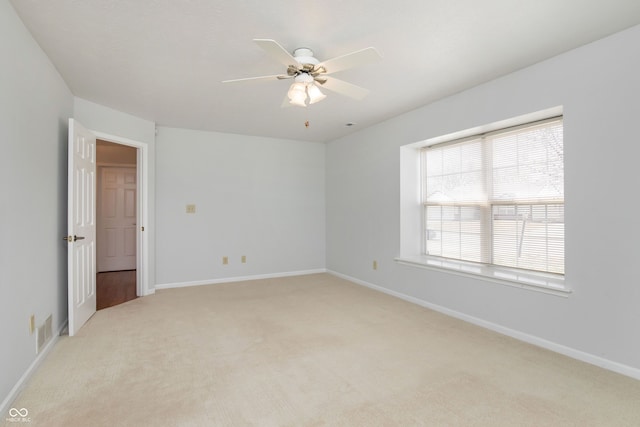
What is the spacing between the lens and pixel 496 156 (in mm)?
3441

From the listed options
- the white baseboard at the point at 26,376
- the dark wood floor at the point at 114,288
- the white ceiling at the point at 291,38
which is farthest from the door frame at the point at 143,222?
the white baseboard at the point at 26,376

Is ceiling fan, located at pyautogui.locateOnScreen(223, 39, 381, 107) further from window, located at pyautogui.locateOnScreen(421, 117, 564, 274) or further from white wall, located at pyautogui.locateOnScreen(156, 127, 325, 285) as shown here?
white wall, located at pyautogui.locateOnScreen(156, 127, 325, 285)

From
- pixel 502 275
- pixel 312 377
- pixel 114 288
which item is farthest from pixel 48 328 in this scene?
pixel 502 275

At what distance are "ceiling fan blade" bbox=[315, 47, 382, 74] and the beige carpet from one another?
6.89 ft

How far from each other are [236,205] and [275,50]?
3641 millimetres

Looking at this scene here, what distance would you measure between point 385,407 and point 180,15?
8.79 feet

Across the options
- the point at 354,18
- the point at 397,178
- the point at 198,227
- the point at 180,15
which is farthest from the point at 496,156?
the point at 198,227

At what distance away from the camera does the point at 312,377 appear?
2.26m

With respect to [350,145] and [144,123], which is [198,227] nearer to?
[144,123]

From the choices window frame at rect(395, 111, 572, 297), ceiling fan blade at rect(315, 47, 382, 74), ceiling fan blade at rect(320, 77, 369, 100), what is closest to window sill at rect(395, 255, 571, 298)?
window frame at rect(395, 111, 572, 297)

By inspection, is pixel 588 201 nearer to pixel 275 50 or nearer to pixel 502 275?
pixel 502 275

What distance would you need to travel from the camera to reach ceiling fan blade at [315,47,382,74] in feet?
6.61

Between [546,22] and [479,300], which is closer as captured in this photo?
[546,22]

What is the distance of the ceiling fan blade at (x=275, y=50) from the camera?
A: 73.9 inches
